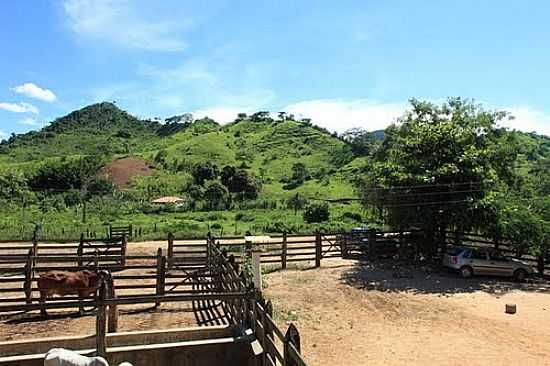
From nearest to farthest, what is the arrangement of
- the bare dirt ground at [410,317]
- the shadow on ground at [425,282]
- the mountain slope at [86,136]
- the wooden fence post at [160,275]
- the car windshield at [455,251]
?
1. the bare dirt ground at [410,317]
2. the wooden fence post at [160,275]
3. the shadow on ground at [425,282]
4. the car windshield at [455,251]
5. the mountain slope at [86,136]

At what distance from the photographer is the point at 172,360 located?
671 centimetres

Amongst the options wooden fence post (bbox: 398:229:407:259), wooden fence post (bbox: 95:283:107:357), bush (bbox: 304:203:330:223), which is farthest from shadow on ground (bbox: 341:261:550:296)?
bush (bbox: 304:203:330:223)

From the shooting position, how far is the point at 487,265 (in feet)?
56.7

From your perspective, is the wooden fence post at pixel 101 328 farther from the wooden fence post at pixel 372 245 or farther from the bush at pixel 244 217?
the bush at pixel 244 217

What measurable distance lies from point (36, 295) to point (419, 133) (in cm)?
1541

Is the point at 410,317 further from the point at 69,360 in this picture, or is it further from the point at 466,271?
the point at 69,360

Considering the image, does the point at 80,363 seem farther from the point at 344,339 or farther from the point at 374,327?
the point at 374,327

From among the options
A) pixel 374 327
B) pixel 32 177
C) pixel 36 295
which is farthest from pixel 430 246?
pixel 32 177

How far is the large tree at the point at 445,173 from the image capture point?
18219 millimetres

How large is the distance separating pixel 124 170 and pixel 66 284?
67908 mm

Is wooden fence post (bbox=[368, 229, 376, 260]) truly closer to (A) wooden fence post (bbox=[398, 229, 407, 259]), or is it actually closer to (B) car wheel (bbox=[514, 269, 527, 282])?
(A) wooden fence post (bbox=[398, 229, 407, 259])

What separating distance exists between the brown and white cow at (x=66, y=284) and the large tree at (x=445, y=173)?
13143 mm

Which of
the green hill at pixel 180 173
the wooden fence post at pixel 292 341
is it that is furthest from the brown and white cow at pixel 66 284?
the green hill at pixel 180 173

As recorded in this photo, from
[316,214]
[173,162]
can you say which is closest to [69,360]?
[316,214]
